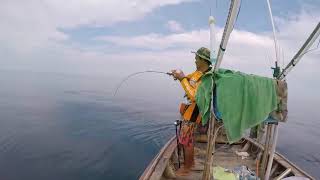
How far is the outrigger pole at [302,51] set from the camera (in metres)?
3.76

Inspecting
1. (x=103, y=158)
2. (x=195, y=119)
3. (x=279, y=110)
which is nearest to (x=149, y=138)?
(x=103, y=158)

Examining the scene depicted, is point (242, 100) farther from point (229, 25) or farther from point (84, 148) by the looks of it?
point (84, 148)

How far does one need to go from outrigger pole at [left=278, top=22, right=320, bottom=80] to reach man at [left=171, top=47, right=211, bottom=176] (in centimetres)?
139

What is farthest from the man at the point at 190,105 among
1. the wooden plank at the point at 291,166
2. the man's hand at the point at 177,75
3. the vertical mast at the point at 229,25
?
the wooden plank at the point at 291,166

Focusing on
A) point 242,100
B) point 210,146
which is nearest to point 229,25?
point 242,100

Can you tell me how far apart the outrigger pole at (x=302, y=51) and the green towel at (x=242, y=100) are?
1.61 feet

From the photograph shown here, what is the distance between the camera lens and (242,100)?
4004 mm

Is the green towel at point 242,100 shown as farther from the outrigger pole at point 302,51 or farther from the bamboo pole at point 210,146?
the outrigger pole at point 302,51

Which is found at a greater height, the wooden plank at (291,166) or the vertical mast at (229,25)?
the vertical mast at (229,25)

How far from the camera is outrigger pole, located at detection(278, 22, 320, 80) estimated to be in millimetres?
3761

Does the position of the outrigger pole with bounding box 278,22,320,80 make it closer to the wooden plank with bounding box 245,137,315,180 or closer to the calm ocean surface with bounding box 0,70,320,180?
the wooden plank with bounding box 245,137,315,180

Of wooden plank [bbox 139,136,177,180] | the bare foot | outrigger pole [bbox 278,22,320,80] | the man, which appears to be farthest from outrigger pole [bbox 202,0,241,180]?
the bare foot

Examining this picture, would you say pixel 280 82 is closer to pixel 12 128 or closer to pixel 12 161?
pixel 12 161

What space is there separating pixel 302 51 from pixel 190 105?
2.35 m
